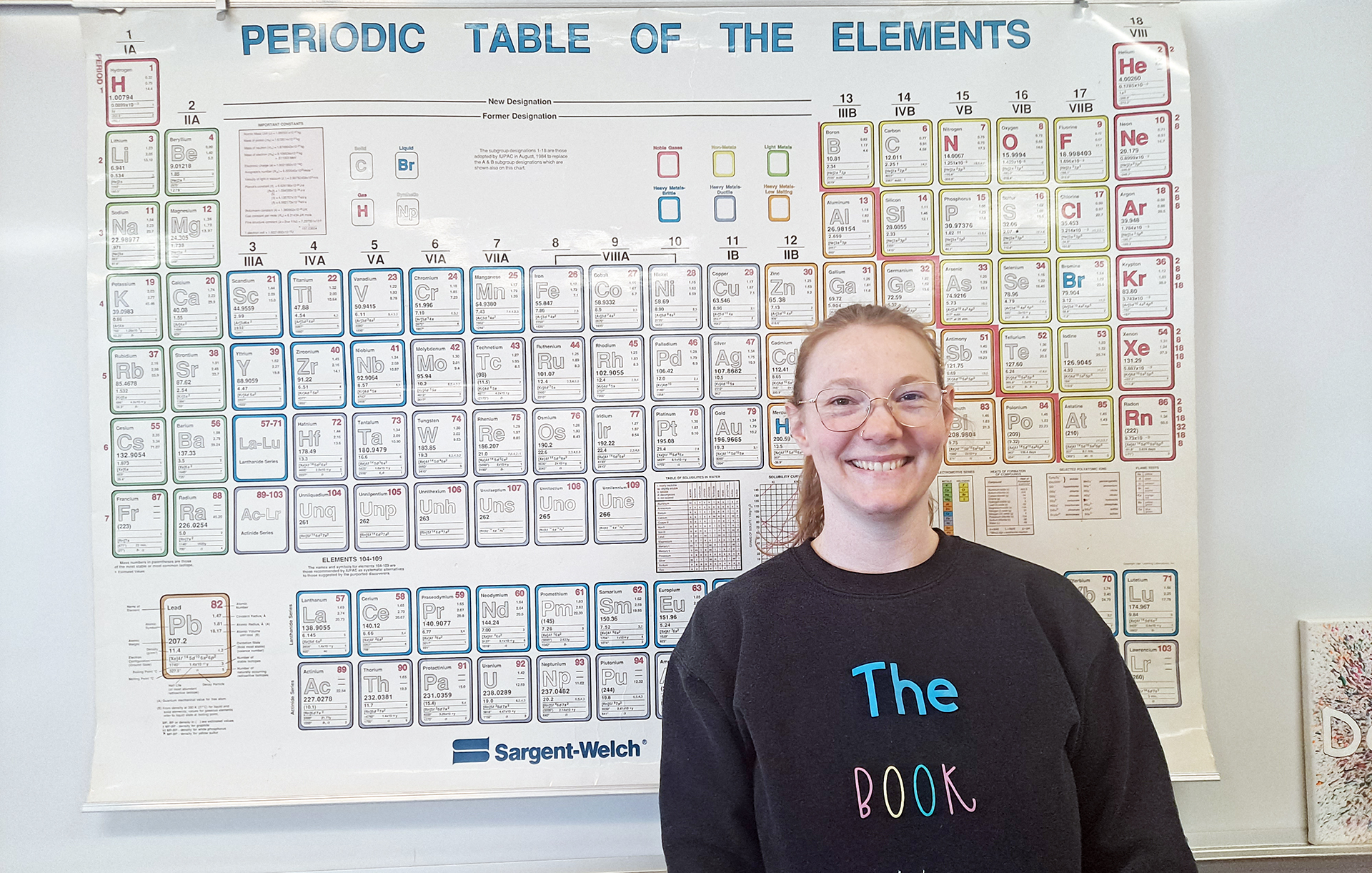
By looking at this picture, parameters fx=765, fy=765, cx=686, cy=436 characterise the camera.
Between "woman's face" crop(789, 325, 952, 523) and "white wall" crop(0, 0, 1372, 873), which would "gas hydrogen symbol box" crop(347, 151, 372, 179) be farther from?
"woman's face" crop(789, 325, 952, 523)

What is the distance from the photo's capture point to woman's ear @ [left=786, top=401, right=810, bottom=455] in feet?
3.43

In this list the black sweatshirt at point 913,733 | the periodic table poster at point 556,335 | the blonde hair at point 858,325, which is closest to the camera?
the black sweatshirt at point 913,733

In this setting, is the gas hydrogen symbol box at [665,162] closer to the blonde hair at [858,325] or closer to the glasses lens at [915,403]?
the blonde hair at [858,325]

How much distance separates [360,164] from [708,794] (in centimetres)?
117

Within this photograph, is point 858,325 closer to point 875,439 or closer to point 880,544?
point 875,439

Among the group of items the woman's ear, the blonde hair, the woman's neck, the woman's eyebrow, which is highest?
the blonde hair

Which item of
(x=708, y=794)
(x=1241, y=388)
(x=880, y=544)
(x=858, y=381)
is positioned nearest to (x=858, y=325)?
(x=858, y=381)

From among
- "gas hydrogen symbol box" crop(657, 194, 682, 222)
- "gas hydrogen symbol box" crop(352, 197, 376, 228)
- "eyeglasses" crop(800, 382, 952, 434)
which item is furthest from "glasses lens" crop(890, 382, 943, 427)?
"gas hydrogen symbol box" crop(352, 197, 376, 228)

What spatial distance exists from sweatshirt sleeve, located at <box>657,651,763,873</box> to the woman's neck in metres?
0.26

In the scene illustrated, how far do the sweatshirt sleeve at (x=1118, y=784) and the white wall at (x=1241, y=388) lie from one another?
518mm

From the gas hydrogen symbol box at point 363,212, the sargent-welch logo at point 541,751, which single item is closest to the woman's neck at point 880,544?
the sargent-welch logo at point 541,751

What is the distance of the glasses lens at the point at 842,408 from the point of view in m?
0.98

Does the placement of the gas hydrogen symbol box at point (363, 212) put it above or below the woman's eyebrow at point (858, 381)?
above

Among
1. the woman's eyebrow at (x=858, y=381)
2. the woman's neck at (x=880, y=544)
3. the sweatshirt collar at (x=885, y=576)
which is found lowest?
the sweatshirt collar at (x=885, y=576)
